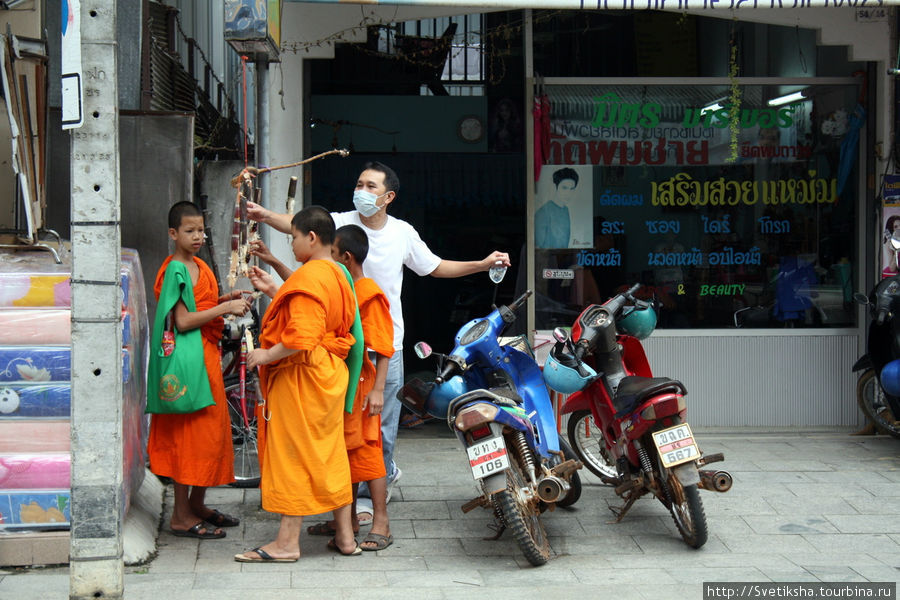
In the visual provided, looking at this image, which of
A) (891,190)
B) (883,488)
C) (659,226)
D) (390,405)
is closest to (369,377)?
(390,405)

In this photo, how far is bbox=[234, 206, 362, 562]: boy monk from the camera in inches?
178

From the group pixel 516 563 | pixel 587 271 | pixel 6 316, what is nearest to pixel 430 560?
pixel 516 563

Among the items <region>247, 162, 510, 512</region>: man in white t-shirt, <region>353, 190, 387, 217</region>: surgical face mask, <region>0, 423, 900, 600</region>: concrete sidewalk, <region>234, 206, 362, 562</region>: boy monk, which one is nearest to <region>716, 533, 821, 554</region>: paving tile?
<region>0, 423, 900, 600</region>: concrete sidewalk

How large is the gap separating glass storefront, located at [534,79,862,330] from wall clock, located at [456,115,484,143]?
2.58 feet

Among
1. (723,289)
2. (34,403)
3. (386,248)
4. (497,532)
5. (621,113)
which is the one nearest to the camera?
(34,403)

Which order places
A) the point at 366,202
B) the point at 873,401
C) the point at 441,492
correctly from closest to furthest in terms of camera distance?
the point at 366,202, the point at 441,492, the point at 873,401

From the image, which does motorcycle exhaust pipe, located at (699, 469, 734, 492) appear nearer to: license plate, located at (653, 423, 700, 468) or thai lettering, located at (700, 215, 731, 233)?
license plate, located at (653, 423, 700, 468)

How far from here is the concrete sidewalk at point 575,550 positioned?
4.43m

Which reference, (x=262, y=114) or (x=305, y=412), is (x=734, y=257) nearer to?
(x=262, y=114)

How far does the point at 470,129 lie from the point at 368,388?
149 inches

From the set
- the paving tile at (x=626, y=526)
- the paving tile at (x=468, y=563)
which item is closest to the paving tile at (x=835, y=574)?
the paving tile at (x=626, y=526)

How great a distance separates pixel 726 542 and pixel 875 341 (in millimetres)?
2708

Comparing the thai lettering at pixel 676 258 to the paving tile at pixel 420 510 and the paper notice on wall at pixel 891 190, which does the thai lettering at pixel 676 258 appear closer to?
the paper notice on wall at pixel 891 190

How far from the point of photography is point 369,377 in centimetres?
505
